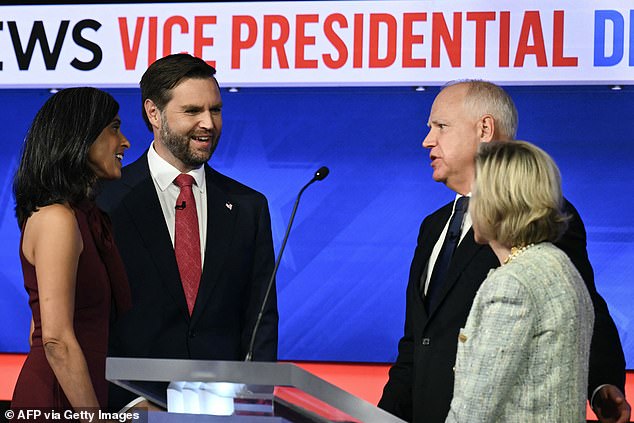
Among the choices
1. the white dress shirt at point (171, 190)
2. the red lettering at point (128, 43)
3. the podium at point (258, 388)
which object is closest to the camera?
the podium at point (258, 388)

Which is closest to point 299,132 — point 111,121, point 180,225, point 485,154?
point 180,225

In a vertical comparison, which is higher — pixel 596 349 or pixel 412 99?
pixel 412 99

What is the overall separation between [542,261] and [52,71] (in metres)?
3.29

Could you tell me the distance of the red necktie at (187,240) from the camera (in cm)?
312

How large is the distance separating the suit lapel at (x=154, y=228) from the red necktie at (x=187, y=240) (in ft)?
0.10

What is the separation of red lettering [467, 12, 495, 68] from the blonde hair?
253 centimetres

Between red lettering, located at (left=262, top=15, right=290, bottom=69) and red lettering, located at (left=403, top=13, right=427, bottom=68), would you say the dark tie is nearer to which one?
red lettering, located at (left=403, top=13, right=427, bottom=68)

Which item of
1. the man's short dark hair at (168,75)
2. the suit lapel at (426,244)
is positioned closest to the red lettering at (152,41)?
the man's short dark hair at (168,75)

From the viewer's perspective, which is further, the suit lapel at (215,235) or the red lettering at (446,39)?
the red lettering at (446,39)

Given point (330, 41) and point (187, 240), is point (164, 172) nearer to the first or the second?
point (187, 240)

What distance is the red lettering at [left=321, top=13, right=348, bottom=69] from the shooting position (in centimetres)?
475

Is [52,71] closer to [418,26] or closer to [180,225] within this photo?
[418,26]

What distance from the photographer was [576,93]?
4.90 metres

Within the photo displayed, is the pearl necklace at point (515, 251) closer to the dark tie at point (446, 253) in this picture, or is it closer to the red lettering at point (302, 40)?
the dark tie at point (446, 253)
